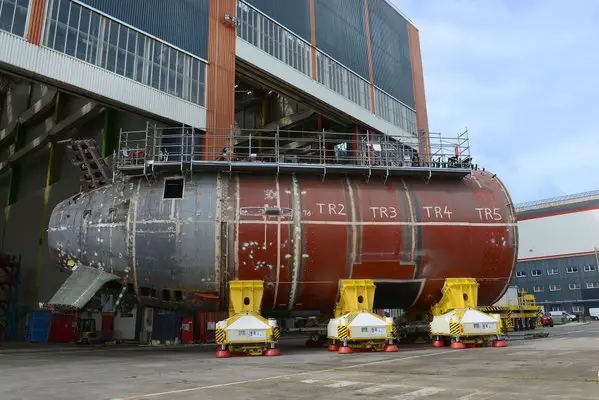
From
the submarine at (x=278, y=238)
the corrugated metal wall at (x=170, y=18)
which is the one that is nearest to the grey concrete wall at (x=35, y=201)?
the corrugated metal wall at (x=170, y=18)

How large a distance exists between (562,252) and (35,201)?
72207 mm

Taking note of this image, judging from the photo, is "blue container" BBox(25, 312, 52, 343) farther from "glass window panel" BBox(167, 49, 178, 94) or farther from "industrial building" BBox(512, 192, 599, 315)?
"industrial building" BBox(512, 192, 599, 315)

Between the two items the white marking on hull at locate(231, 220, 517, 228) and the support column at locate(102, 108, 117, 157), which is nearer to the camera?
the white marking on hull at locate(231, 220, 517, 228)

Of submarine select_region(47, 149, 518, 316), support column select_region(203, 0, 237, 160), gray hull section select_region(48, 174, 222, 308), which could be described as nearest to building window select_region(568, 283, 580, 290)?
submarine select_region(47, 149, 518, 316)

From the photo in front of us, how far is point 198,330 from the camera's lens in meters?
28.3

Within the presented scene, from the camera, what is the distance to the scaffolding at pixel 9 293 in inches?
1417

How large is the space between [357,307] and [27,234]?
118 ft

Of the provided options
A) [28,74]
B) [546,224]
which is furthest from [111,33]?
[546,224]

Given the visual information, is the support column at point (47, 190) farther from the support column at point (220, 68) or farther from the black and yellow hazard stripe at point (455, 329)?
the black and yellow hazard stripe at point (455, 329)

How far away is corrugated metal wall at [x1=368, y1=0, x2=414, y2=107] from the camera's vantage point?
36.7m

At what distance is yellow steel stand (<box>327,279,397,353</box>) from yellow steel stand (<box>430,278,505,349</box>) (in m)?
2.24

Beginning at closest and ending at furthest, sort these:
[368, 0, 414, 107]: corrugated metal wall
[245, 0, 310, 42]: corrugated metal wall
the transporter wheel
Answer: [245, 0, 310, 42]: corrugated metal wall, the transporter wheel, [368, 0, 414, 107]: corrugated metal wall

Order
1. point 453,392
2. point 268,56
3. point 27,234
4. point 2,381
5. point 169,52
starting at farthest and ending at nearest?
point 27,234 → point 268,56 → point 169,52 → point 2,381 → point 453,392

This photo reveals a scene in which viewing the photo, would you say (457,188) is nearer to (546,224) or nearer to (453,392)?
(453,392)
